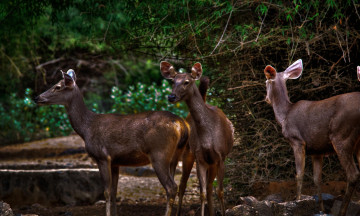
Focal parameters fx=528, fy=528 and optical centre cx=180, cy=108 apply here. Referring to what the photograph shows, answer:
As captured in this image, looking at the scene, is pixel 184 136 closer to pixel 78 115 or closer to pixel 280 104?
pixel 280 104

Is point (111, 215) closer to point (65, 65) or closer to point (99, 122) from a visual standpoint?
point (99, 122)

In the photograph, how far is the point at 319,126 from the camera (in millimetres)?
6047

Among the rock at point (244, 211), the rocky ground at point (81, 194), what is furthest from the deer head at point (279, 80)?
the rock at point (244, 211)

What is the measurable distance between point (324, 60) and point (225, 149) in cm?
256

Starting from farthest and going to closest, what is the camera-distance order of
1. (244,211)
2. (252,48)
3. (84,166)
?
(84,166) → (252,48) → (244,211)

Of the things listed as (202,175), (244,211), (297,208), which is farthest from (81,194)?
(297,208)

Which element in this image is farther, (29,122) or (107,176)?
(29,122)

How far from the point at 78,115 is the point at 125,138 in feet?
2.53

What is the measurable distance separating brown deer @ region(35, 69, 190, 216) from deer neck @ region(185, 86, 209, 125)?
244 mm

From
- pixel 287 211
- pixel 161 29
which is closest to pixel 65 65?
Answer: pixel 161 29

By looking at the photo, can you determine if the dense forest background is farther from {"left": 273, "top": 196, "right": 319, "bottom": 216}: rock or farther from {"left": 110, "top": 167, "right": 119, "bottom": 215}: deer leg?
{"left": 273, "top": 196, "right": 319, "bottom": 216}: rock

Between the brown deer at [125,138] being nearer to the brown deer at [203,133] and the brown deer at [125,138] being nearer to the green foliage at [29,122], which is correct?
the brown deer at [203,133]

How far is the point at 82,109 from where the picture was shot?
685 cm

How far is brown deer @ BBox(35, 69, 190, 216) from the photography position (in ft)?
20.6
